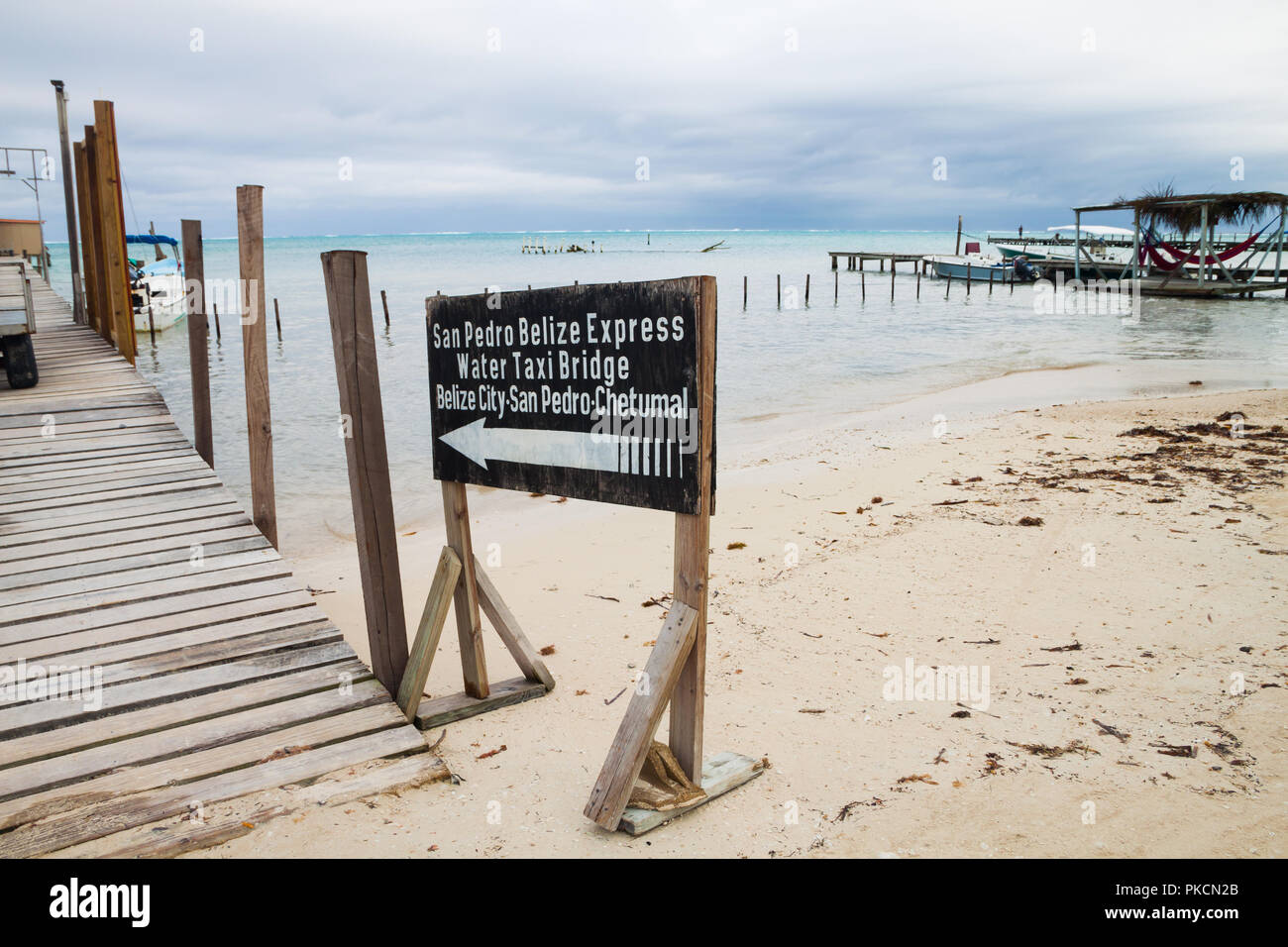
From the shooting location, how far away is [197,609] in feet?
14.6

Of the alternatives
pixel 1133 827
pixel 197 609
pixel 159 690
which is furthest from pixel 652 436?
pixel 197 609

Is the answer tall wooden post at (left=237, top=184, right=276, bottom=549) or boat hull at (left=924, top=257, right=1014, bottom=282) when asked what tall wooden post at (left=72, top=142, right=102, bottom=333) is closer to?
tall wooden post at (left=237, top=184, right=276, bottom=549)

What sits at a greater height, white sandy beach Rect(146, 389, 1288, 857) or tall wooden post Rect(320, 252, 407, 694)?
tall wooden post Rect(320, 252, 407, 694)

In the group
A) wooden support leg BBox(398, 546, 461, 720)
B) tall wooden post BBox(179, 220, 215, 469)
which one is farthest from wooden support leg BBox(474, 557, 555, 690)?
tall wooden post BBox(179, 220, 215, 469)

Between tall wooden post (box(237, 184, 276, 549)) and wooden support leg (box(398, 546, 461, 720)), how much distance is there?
7.64 feet

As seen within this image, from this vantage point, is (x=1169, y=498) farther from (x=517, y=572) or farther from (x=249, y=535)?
(x=249, y=535)

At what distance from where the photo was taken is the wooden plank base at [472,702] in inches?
150

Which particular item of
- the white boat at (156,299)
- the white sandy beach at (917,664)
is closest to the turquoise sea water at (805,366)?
the white boat at (156,299)

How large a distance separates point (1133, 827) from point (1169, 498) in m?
4.56

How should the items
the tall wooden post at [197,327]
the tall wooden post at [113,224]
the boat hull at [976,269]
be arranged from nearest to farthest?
the tall wooden post at [197,327] → the tall wooden post at [113,224] → the boat hull at [976,269]

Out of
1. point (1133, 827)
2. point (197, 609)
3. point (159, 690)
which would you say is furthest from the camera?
point (197, 609)

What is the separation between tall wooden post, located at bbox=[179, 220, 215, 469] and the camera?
7.04 m

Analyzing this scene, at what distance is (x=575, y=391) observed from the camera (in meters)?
3.13

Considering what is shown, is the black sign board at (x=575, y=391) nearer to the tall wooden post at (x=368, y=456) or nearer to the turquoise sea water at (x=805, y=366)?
the tall wooden post at (x=368, y=456)
